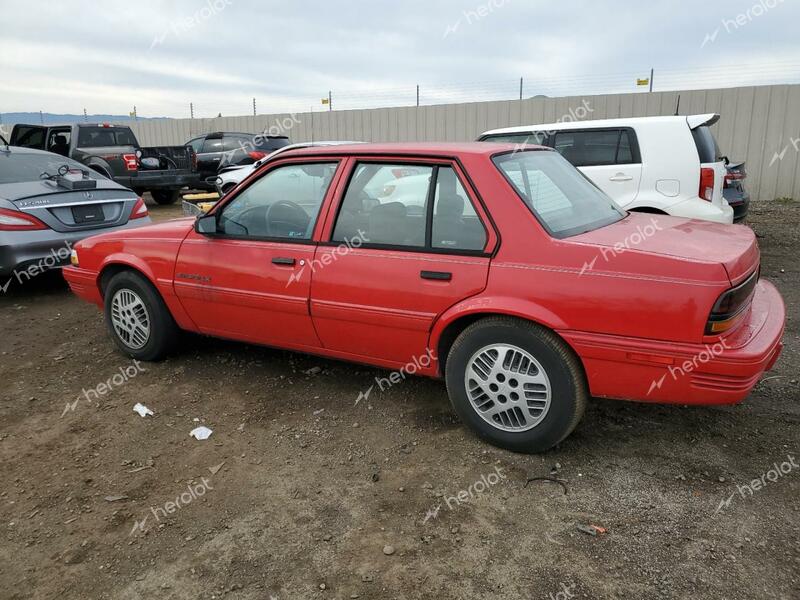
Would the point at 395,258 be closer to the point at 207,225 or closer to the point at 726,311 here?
the point at 207,225

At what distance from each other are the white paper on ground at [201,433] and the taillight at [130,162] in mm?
10703

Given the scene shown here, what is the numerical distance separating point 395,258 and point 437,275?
290mm

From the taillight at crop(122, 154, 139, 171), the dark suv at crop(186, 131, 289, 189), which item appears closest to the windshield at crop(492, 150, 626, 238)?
the dark suv at crop(186, 131, 289, 189)

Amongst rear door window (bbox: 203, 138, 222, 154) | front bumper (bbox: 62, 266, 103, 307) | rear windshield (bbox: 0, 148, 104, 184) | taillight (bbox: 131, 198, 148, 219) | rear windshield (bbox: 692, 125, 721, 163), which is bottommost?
front bumper (bbox: 62, 266, 103, 307)

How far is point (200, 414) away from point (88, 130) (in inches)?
442

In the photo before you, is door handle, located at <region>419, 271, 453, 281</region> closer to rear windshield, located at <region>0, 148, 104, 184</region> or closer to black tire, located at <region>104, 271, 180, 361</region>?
black tire, located at <region>104, 271, 180, 361</region>

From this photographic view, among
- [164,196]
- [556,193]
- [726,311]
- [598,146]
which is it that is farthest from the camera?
[164,196]

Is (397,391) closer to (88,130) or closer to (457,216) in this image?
(457,216)

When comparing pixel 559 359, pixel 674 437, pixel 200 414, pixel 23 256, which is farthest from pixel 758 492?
pixel 23 256

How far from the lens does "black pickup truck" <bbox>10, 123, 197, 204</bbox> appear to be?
41.4 ft

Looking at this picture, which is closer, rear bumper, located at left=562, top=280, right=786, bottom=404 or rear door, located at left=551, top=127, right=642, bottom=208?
rear bumper, located at left=562, top=280, right=786, bottom=404

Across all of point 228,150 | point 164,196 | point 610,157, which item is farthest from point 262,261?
point 164,196

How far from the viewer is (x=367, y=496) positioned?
9.82 feet

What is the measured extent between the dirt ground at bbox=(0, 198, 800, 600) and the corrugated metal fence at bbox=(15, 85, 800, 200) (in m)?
10.6
